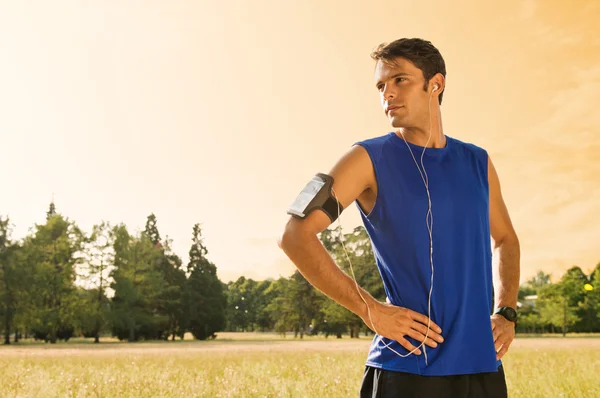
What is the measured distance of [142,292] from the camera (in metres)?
68.4

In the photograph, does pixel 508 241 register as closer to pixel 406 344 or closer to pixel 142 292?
pixel 406 344

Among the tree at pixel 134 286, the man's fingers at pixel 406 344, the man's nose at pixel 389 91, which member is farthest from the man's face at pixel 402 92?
the tree at pixel 134 286

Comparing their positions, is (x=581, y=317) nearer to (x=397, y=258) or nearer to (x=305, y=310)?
(x=305, y=310)

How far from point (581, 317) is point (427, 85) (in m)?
87.5

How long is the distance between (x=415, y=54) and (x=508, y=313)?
4.33ft

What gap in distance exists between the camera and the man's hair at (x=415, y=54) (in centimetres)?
301

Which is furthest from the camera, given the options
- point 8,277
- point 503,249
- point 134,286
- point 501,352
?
point 134,286

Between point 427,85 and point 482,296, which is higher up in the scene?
point 427,85

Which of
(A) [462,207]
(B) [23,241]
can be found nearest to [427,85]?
(A) [462,207]

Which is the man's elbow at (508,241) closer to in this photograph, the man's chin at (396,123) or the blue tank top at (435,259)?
the blue tank top at (435,259)

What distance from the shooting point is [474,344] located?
2.75 m

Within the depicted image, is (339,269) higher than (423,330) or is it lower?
higher

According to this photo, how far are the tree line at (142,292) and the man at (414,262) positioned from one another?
5202cm

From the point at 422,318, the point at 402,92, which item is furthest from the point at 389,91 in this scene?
the point at 422,318
